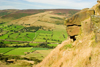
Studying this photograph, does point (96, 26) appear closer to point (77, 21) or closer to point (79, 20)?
point (79, 20)

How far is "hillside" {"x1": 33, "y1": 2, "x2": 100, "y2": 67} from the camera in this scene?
1271cm

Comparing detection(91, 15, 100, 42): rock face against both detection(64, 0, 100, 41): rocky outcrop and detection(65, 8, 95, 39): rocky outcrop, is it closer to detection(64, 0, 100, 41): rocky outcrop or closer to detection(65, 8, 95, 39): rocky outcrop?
detection(64, 0, 100, 41): rocky outcrop

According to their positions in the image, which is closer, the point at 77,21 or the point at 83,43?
the point at 83,43

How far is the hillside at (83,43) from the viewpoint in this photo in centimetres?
1271

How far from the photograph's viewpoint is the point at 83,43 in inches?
624

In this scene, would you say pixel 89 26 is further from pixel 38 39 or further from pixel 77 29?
pixel 38 39

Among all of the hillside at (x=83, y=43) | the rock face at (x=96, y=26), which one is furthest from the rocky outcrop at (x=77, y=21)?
the rock face at (x=96, y=26)

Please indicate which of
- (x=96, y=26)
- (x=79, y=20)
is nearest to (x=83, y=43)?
(x=96, y=26)

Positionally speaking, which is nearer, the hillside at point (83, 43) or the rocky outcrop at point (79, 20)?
the hillside at point (83, 43)

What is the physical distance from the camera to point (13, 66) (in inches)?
2345

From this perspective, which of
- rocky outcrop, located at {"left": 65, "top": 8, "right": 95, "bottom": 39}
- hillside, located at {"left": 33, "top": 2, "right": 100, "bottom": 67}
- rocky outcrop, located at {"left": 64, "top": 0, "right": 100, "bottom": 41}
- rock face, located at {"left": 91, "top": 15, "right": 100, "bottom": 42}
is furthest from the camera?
rocky outcrop, located at {"left": 65, "top": 8, "right": 95, "bottom": 39}

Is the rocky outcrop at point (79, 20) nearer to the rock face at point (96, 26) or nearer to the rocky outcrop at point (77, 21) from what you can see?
the rocky outcrop at point (77, 21)

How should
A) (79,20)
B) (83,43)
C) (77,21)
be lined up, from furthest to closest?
(77,21)
(79,20)
(83,43)

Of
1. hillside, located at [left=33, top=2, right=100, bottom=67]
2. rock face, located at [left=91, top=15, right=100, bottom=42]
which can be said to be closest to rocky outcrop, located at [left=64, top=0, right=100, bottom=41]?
hillside, located at [left=33, top=2, right=100, bottom=67]
